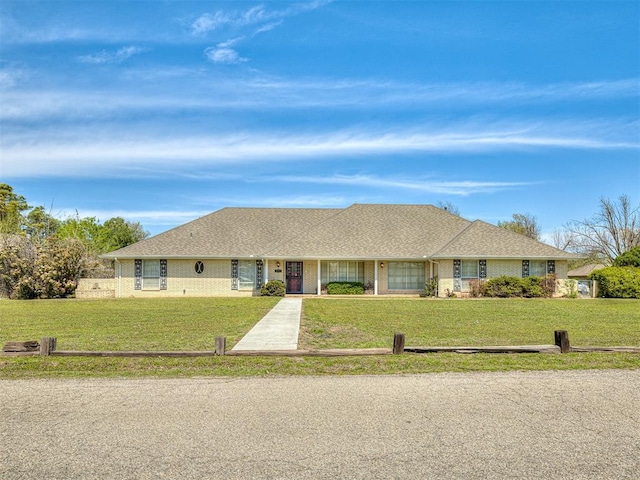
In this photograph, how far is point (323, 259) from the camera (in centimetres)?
2997

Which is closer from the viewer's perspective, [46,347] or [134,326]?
[46,347]

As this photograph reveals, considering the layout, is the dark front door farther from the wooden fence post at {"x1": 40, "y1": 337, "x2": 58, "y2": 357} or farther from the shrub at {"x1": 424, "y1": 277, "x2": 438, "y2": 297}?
the wooden fence post at {"x1": 40, "y1": 337, "x2": 58, "y2": 357}

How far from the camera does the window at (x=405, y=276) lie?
3092 centimetres

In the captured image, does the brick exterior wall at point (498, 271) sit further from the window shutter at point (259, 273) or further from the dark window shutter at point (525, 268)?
the window shutter at point (259, 273)

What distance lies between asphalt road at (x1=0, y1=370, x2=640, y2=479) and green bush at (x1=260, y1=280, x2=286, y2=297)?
2083 cm

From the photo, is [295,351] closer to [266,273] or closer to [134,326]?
[134,326]

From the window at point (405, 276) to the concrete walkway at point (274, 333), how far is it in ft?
45.5

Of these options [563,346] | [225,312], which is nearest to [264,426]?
[563,346]

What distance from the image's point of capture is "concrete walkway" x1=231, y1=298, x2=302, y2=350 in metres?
10.6

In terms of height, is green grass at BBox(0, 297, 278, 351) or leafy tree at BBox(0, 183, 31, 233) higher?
leafy tree at BBox(0, 183, 31, 233)

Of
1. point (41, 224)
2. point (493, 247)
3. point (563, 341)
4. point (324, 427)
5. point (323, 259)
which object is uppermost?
point (41, 224)

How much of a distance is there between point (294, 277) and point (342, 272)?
3008 millimetres

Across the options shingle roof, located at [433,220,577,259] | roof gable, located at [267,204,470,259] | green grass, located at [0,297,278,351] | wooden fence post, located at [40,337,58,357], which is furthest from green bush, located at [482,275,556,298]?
wooden fence post, located at [40,337,58,357]

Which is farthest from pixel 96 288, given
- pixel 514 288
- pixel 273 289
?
pixel 514 288
